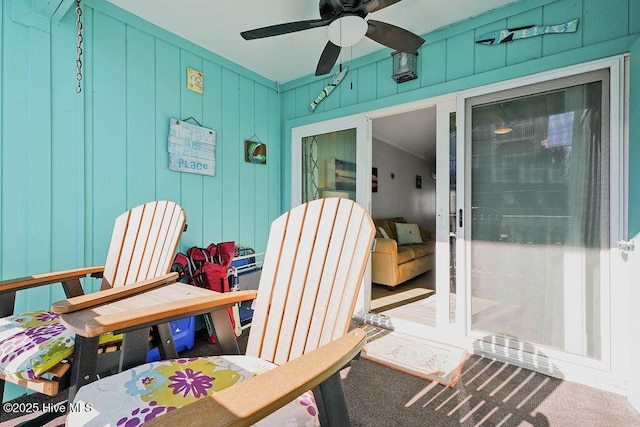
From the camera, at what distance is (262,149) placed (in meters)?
3.33

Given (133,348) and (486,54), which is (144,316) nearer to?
(133,348)

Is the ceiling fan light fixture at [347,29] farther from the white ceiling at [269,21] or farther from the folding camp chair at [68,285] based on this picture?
the folding camp chair at [68,285]

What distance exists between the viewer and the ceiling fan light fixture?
5.86ft

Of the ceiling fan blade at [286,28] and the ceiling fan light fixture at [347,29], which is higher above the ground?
the ceiling fan blade at [286,28]

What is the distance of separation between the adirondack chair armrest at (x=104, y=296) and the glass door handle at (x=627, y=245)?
2483 mm

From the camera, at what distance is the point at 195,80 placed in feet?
8.81

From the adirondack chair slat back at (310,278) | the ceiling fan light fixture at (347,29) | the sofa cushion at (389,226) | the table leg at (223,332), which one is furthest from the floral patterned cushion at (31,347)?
the sofa cushion at (389,226)

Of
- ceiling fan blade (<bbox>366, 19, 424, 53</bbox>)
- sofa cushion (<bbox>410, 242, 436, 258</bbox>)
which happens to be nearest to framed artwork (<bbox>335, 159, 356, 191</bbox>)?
ceiling fan blade (<bbox>366, 19, 424, 53</bbox>)

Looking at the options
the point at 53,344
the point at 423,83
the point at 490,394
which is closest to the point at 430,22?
the point at 423,83

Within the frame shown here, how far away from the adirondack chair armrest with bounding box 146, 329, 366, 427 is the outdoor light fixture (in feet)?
8.23

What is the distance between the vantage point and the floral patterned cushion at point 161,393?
2.50ft

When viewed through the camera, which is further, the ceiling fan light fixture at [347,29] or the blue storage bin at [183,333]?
the blue storage bin at [183,333]

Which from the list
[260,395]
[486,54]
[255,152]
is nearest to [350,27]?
[486,54]

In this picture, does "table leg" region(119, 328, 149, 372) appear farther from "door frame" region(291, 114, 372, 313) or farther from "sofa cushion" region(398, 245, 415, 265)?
"sofa cushion" region(398, 245, 415, 265)
